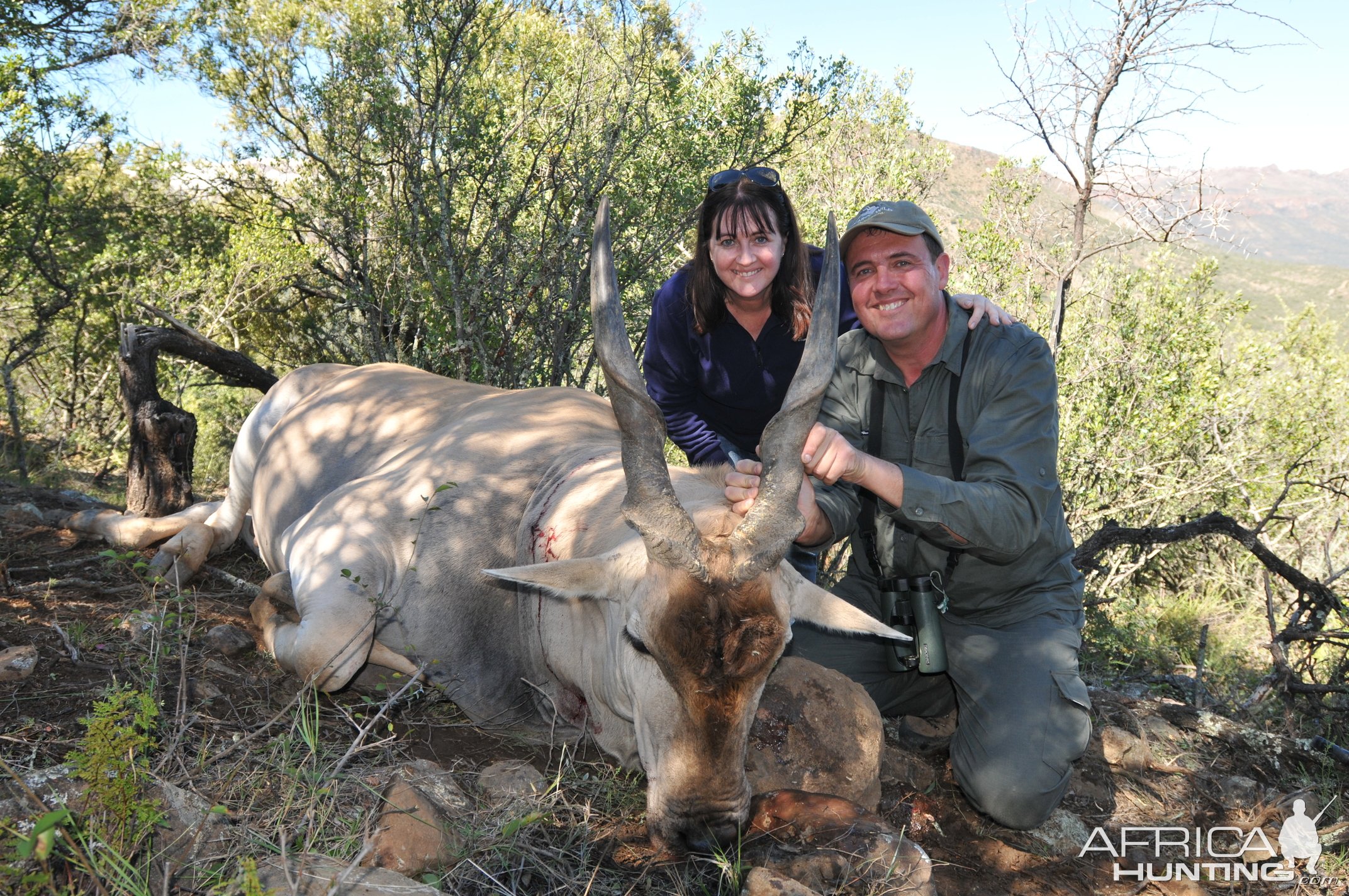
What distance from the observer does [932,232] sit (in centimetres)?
433

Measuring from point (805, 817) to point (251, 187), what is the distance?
10.3m

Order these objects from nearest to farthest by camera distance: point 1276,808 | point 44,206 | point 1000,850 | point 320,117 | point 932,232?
1. point 1000,850
2. point 1276,808
3. point 932,232
4. point 320,117
5. point 44,206

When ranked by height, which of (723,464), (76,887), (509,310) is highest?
(509,310)

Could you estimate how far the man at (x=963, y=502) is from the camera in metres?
3.88

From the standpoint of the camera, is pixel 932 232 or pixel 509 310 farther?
pixel 509 310

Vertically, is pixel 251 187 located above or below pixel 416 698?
above

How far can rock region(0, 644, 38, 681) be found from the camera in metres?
3.50

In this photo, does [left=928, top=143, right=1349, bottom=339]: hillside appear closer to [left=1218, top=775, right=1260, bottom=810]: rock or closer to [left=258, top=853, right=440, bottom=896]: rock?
[left=1218, top=775, right=1260, bottom=810]: rock

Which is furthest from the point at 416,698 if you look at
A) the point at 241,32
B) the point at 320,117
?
the point at 241,32

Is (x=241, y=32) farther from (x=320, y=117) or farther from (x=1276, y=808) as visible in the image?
(x=1276, y=808)

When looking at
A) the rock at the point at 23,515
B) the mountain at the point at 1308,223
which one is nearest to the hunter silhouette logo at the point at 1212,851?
the rock at the point at 23,515

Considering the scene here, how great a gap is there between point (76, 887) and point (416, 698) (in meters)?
1.75

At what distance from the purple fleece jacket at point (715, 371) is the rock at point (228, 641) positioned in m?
2.31

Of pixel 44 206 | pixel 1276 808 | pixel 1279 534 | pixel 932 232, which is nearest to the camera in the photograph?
pixel 1276 808
